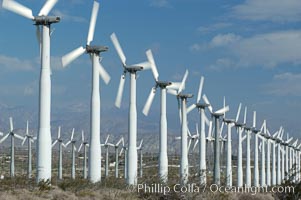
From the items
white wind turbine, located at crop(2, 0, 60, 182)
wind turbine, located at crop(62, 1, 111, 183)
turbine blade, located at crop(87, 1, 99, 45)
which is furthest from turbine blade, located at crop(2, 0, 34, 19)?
turbine blade, located at crop(87, 1, 99, 45)

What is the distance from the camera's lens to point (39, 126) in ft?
124

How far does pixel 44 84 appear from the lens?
124ft

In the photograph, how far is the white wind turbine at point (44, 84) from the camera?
1462 inches

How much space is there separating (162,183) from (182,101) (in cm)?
2639

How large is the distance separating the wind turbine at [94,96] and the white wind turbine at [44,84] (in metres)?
4.80

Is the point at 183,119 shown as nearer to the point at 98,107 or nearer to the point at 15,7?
the point at 98,107

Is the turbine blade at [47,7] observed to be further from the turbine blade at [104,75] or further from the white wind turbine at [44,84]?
the turbine blade at [104,75]

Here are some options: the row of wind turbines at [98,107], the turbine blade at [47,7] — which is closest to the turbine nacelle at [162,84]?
the row of wind turbines at [98,107]

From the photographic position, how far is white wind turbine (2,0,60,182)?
3712 cm

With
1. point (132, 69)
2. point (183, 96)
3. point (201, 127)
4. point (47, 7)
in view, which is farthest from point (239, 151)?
point (47, 7)

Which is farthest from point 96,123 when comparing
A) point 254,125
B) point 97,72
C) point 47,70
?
point 254,125

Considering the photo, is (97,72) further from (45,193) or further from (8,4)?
(45,193)

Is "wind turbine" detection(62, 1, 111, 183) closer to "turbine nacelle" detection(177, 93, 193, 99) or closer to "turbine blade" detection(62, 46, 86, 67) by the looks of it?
"turbine blade" detection(62, 46, 86, 67)

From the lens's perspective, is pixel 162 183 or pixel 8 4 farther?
pixel 8 4
